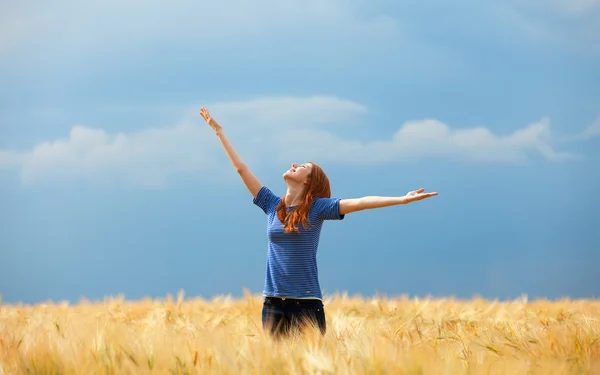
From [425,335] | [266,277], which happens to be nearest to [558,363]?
[425,335]

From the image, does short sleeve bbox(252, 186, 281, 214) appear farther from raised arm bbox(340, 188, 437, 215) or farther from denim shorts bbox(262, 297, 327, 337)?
denim shorts bbox(262, 297, 327, 337)

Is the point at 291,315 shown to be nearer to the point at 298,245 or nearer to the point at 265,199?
the point at 298,245

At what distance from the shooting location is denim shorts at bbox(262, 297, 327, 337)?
393 cm

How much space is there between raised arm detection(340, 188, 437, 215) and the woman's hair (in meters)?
0.21

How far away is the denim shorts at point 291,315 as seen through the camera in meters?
3.93

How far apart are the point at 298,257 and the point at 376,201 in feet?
2.01

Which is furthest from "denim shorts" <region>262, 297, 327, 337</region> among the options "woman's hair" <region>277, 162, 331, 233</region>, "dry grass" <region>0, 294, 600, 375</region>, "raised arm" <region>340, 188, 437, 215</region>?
"raised arm" <region>340, 188, 437, 215</region>

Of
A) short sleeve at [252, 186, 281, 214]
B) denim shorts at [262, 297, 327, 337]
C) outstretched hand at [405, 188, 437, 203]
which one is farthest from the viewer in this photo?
short sleeve at [252, 186, 281, 214]

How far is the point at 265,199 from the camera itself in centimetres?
432

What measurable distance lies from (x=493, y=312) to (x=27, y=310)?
5.26m

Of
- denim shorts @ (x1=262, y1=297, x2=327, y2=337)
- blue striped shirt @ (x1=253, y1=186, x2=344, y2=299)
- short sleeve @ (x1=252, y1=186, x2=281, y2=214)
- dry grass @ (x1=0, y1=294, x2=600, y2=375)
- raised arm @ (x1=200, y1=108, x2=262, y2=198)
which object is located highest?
raised arm @ (x1=200, y1=108, x2=262, y2=198)

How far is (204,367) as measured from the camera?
9.12 ft

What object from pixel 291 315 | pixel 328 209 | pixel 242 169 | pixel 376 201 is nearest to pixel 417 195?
pixel 376 201

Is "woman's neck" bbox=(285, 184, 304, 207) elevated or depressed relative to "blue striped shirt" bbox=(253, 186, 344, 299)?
elevated
